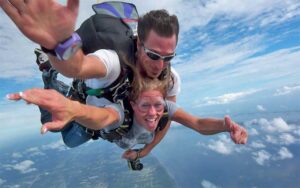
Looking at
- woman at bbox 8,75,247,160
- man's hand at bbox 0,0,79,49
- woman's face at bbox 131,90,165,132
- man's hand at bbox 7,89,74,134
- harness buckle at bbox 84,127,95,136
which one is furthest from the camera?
harness buckle at bbox 84,127,95,136

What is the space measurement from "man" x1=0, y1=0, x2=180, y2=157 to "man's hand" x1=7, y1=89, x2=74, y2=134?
331mm

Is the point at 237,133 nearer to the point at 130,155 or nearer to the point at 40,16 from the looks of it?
the point at 130,155

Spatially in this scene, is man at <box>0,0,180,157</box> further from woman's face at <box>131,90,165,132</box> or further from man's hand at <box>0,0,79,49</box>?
woman's face at <box>131,90,165,132</box>

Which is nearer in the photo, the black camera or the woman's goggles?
the woman's goggles

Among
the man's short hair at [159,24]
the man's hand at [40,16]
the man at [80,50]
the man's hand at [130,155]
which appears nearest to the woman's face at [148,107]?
the man at [80,50]

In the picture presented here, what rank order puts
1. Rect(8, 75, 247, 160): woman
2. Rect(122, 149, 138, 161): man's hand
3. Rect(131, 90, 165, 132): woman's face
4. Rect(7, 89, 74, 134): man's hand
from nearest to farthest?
Rect(7, 89, 74, 134): man's hand
Rect(8, 75, 247, 160): woman
Rect(131, 90, 165, 132): woman's face
Rect(122, 149, 138, 161): man's hand

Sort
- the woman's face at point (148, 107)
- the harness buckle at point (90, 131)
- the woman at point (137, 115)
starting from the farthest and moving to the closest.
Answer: the harness buckle at point (90, 131), the woman's face at point (148, 107), the woman at point (137, 115)

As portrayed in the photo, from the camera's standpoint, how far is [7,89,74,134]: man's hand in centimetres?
197

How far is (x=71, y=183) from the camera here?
616 feet

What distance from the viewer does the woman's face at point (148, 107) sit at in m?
3.93

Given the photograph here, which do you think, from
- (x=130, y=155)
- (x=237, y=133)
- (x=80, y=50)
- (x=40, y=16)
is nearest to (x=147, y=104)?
(x=237, y=133)

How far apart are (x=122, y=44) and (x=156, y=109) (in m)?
1.01

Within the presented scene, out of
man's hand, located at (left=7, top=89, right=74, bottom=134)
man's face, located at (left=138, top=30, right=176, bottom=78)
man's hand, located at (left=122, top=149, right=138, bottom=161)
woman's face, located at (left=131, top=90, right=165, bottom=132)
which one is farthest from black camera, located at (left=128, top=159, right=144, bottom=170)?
man's hand, located at (left=7, top=89, right=74, bottom=134)

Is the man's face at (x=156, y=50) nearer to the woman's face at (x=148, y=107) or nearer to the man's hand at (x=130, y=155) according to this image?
the woman's face at (x=148, y=107)
